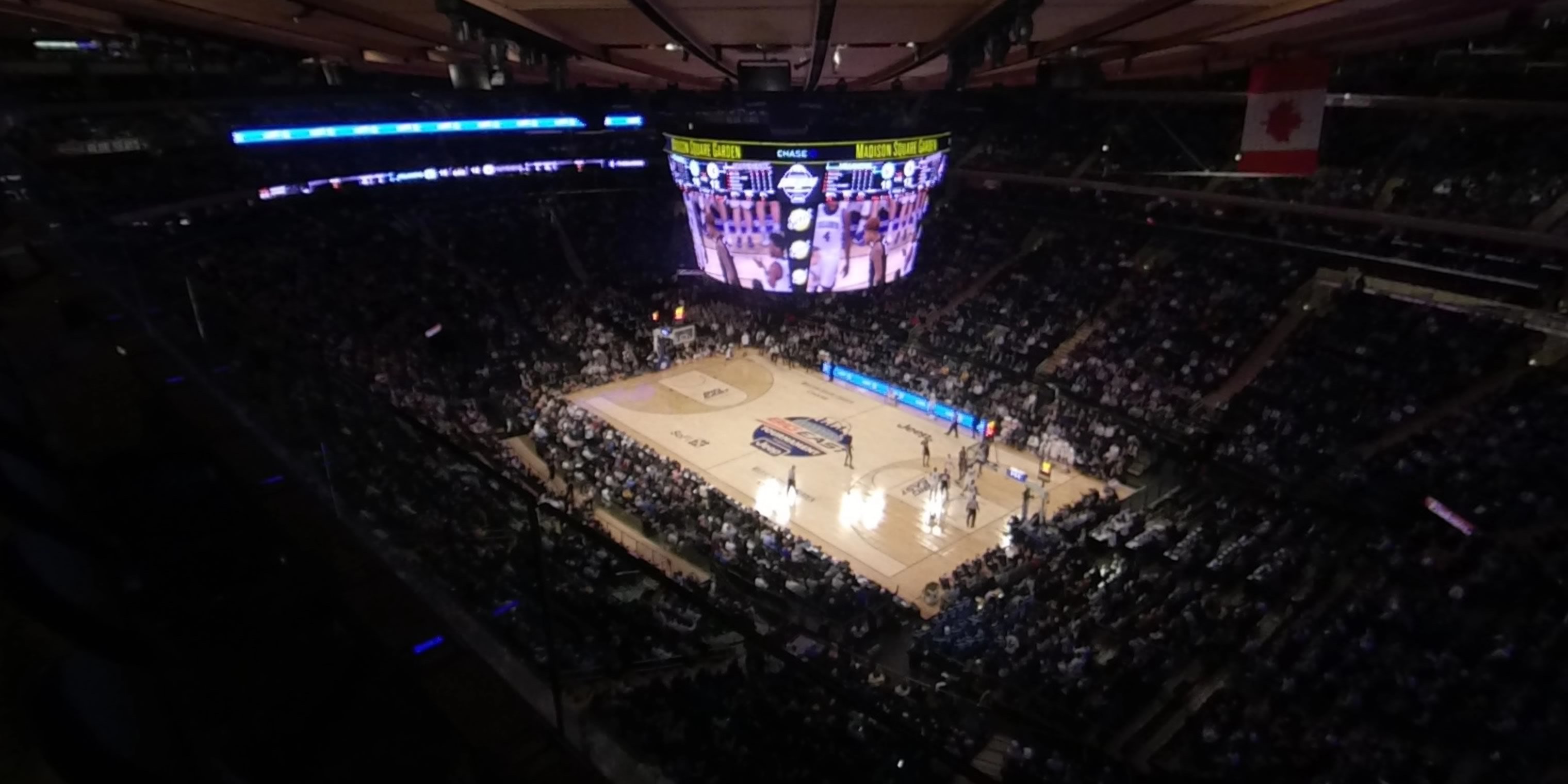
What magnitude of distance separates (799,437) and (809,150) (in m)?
5.91

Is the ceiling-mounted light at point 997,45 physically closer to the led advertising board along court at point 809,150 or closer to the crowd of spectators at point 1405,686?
the crowd of spectators at point 1405,686

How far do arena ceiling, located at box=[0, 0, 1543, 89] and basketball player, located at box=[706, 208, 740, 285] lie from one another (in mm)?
8221

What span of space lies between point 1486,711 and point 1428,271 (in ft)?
37.7

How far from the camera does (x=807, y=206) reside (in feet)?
57.5

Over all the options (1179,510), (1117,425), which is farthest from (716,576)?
(1117,425)

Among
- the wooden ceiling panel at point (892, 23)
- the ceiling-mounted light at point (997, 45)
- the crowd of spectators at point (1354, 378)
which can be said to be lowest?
the crowd of spectators at point (1354, 378)

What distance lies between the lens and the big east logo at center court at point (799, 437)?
1811 centimetres

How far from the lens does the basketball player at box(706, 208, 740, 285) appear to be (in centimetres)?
1861

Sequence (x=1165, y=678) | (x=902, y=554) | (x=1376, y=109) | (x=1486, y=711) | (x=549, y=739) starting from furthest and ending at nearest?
(x=1376, y=109), (x=902, y=554), (x=1165, y=678), (x=1486, y=711), (x=549, y=739)

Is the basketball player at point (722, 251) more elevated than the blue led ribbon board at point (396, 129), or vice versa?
the blue led ribbon board at point (396, 129)

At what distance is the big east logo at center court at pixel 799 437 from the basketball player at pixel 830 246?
115 inches

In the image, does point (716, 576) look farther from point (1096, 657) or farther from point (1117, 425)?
point (1117, 425)

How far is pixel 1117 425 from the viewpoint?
1781 cm

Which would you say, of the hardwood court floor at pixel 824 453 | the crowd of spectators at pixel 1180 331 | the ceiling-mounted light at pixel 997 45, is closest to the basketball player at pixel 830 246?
the hardwood court floor at pixel 824 453
